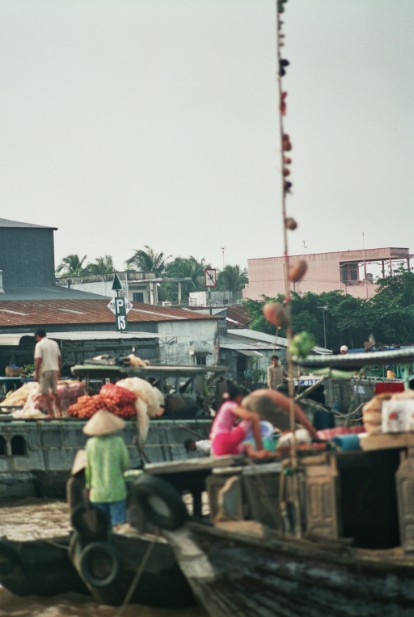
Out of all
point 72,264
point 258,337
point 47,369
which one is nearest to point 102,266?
point 72,264

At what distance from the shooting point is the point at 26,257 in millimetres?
51125

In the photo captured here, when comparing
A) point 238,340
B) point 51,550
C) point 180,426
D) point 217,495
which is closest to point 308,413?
point 180,426

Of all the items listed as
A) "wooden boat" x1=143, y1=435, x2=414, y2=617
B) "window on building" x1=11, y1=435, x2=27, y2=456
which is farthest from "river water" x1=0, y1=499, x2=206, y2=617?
"window on building" x1=11, y1=435, x2=27, y2=456

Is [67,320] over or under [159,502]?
over

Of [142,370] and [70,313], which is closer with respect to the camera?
[142,370]

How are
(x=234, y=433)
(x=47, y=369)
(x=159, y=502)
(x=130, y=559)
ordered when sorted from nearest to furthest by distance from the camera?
(x=159, y=502), (x=234, y=433), (x=130, y=559), (x=47, y=369)

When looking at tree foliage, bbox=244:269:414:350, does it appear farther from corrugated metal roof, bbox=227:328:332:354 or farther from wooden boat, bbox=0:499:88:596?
wooden boat, bbox=0:499:88:596

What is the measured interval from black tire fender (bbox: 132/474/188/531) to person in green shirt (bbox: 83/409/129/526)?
105 cm

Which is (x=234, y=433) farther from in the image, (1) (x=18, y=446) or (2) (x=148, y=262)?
(2) (x=148, y=262)

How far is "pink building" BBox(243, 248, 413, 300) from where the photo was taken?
72.8 meters

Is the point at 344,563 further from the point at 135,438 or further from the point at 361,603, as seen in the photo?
the point at 135,438

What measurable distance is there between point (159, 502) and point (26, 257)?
1679 inches

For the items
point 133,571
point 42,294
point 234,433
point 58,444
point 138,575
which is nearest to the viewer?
point 138,575

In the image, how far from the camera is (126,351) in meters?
34.9
